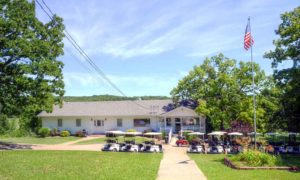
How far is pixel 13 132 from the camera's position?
168 feet

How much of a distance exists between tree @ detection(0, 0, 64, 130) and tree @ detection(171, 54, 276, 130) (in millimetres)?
19325

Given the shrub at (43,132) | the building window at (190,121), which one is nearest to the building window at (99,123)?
the shrub at (43,132)

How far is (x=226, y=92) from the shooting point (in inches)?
1816

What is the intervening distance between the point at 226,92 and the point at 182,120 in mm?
7480

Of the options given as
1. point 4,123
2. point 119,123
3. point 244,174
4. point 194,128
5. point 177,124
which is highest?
point 4,123

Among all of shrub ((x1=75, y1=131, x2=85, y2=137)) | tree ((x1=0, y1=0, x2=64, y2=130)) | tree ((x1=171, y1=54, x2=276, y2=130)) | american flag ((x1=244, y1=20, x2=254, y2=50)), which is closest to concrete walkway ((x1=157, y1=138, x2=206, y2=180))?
american flag ((x1=244, y1=20, x2=254, y2=50))

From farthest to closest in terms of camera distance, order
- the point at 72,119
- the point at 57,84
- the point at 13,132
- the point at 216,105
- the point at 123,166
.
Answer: the point at 72,119 < the point at 13,132 < the point at 216,105 < the point at 57,84 < the point at 123,166

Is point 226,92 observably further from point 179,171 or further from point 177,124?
point 179,171

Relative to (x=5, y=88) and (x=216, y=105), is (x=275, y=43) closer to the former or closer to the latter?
(x=216, y=105)

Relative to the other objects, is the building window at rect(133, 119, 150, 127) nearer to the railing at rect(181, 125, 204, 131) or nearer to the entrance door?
the entrance door

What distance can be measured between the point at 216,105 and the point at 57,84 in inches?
797

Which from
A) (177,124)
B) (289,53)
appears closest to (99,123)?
(177,124)

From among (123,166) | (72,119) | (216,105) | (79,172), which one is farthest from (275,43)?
(72,119)

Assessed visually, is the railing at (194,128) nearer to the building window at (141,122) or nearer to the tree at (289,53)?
the building window at (141,122)
